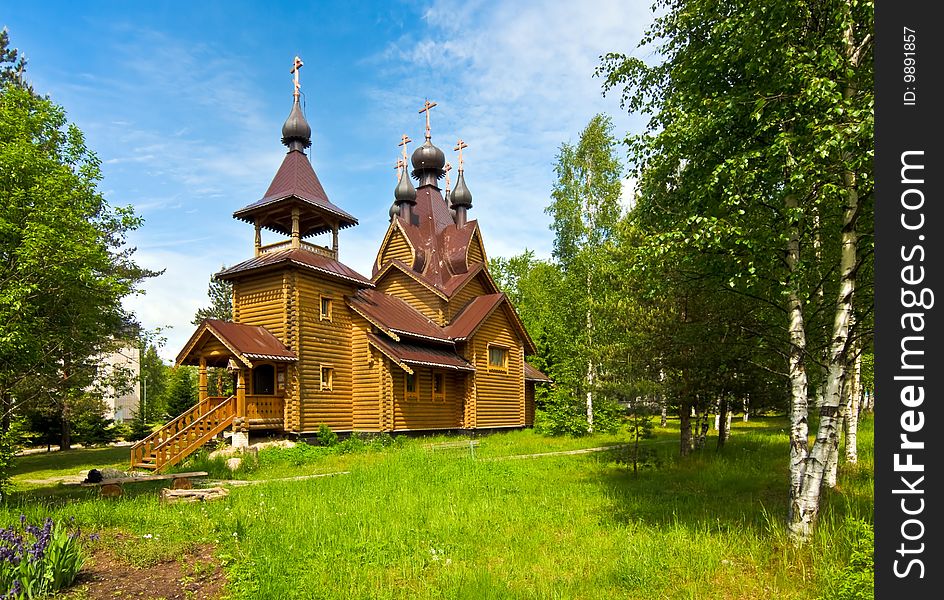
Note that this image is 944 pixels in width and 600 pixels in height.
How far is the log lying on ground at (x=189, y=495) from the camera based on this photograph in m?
10.5

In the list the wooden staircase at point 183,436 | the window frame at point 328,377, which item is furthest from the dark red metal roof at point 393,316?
the wooden staircase at point 183,436

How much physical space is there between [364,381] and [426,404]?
322cm

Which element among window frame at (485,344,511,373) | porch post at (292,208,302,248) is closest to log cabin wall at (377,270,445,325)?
window frame at (485,344,511,373)

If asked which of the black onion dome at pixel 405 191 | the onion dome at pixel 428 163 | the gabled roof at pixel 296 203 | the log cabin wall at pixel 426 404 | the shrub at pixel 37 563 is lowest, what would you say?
the log cabin wall at pixel 426 404

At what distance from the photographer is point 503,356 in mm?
28562

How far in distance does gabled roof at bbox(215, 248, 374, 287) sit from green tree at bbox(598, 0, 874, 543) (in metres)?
14.7

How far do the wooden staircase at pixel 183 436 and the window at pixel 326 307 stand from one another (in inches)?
177

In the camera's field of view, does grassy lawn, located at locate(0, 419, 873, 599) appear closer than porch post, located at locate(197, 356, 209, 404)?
Yes

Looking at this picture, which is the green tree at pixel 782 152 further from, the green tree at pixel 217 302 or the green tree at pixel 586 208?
the green tree at pixel 217 302

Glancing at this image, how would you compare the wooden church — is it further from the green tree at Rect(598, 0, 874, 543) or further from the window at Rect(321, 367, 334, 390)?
the green tree at Rect(598, 0, 874, 543)

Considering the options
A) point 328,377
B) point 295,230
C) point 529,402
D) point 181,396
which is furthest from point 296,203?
point 181,396

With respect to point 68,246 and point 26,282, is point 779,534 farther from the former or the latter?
point 26,282

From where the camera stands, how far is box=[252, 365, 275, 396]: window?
2122 cm

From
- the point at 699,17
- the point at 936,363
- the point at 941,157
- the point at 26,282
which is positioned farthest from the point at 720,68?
the point at 26,282
